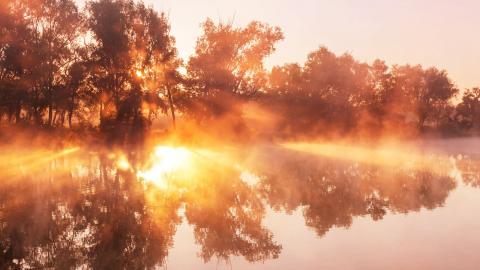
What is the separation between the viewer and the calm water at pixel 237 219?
36.8 ft

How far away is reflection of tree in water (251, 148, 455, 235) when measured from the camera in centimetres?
1653

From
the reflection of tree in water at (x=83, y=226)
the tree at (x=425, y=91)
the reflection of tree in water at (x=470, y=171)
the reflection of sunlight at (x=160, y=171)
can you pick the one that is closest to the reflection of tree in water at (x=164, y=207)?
the reflection of tree in water at (x=83, y=226)

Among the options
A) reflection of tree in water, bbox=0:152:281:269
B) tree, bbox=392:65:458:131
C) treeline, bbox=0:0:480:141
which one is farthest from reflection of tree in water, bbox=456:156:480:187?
tree, bbox=392:65:458:131

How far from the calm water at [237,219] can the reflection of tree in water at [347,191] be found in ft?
0.18

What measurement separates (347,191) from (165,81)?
46711 millimetres

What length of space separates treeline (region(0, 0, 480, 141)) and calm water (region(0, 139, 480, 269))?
90.9 feet

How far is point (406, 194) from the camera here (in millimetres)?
19906

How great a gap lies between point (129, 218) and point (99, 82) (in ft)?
149

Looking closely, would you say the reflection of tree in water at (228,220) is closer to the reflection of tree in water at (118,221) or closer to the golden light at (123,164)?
the reflection of tree in water at (118,221)

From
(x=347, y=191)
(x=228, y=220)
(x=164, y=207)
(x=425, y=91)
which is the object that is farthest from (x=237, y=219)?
(x=425, y=91)

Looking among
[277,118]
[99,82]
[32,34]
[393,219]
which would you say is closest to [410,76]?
[277,118]

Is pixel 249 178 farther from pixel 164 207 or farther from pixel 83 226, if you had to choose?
pixel 83 226

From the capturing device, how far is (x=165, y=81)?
209 feet

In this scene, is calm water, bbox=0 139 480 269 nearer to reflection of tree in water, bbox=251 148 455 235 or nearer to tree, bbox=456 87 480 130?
reflection of tree in water, bbox=251 148 455 235
